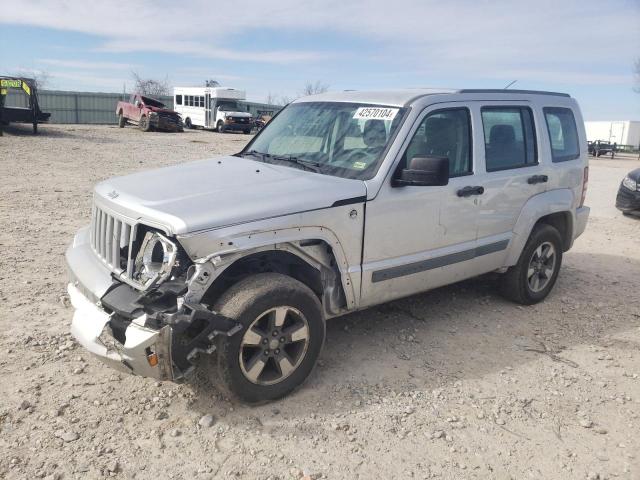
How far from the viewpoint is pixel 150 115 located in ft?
88.9

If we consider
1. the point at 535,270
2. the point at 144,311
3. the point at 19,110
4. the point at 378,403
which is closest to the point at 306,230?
the point at 144,311

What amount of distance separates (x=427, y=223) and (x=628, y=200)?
7.89m

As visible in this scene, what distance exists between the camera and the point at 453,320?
495 cm

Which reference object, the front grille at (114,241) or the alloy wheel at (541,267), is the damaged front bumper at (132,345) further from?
the alloy wheel at (541,267)

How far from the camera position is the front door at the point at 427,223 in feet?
12.7

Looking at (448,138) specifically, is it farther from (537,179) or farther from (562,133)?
(562,133)

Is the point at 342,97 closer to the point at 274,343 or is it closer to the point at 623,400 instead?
the point at 274,343

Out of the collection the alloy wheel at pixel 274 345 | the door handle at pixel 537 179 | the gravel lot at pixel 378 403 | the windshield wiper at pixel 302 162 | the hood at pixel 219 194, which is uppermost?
the windshield wiper at pixel 302 162

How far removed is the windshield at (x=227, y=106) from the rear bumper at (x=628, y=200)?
25.5 meters

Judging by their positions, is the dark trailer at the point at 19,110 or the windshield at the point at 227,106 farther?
the windshield at the point at 227,106

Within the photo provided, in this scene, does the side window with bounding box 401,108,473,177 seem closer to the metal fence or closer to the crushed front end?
the crushed front end

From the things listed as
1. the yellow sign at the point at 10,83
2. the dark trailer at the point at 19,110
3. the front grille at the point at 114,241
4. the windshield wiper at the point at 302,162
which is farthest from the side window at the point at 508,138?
the yellow sign at the point at 10,83

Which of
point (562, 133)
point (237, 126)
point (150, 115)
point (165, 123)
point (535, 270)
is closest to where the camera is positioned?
point (535, 270)

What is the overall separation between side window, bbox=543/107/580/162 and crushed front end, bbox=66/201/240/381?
3.83 meters
